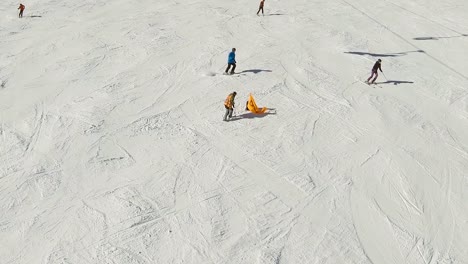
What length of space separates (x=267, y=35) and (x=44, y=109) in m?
12.1

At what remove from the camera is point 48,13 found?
2392 centimetres

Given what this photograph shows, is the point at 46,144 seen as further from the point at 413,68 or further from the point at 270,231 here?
the point at 413,68

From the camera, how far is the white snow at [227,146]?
927 cm

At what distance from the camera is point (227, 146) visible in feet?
40.8

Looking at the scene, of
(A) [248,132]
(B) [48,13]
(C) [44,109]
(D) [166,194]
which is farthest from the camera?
(B) [48,13]

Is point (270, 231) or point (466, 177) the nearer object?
point (270, 231)

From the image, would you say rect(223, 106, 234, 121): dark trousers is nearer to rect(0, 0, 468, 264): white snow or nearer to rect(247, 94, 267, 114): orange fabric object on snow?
rect(0, 0, 468, 264): white snow

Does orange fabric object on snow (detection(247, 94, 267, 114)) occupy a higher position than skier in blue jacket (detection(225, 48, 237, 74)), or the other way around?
skier in blue jacket (detection(225, 48, 237, 74))

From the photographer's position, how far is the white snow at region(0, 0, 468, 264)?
365 inches

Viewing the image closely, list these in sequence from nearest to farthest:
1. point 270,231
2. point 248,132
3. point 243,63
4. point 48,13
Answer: point 270,231 → point 248,132 → point 243,63 → point 48,13

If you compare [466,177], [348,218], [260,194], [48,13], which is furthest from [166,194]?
[48,13]

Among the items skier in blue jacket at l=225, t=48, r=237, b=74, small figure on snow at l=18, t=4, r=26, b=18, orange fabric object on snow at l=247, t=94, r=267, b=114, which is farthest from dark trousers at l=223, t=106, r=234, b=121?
small figure on snow at l=18, t=4, r=26, b=18

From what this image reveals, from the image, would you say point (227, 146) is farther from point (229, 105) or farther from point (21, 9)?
point (21, 9)

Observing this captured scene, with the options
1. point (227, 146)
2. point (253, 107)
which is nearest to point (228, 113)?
point (253, 107)
